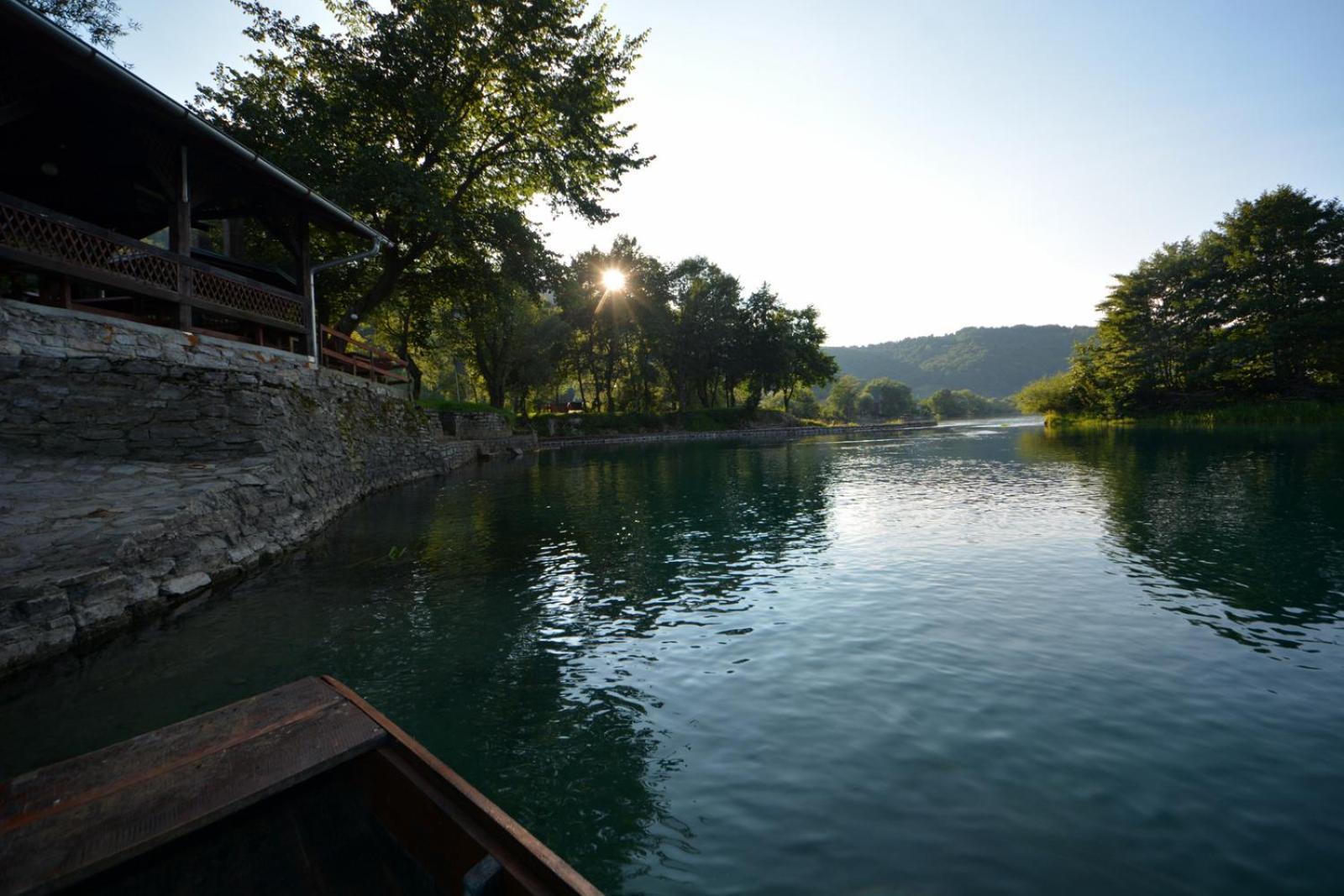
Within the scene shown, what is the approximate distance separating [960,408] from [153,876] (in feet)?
533

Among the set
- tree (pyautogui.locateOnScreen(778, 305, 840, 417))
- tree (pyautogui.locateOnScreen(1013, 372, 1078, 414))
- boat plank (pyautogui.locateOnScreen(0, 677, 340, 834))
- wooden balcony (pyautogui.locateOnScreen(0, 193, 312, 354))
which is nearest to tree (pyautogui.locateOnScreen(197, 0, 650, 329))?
wooden balcony (pyautogui.locateOnScreen(0, 193, 312, 354))

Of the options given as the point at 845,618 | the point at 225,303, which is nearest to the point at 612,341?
the point at 225,303

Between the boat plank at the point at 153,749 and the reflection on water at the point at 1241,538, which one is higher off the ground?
the boat plank at the point at 153,749

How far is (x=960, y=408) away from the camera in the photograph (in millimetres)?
146625

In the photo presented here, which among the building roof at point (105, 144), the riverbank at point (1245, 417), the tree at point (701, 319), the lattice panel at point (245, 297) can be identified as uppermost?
the tree at point (701, 319)

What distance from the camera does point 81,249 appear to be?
38.1 feet

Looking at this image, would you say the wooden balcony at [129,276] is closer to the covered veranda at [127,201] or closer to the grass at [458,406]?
the covered veranda at [127,201]

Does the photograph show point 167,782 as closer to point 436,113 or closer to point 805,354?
point 436,113

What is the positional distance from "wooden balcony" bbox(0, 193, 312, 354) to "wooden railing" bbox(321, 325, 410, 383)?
247 centimetres

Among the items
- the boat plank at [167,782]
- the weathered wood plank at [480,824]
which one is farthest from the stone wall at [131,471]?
the weathered wood plank at [480,824]

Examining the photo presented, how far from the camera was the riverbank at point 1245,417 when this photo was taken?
43562 mm

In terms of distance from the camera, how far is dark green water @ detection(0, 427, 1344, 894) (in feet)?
12.9

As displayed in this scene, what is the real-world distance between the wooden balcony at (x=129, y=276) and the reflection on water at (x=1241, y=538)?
19.4m

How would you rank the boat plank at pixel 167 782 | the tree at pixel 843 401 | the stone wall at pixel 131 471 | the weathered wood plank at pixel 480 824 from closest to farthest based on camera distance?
the weathered wood plank at pixel 480 824 < the boat plank at pixel 167 782 < the stone wall at pixel 131 471 < the tree at pixel 843 401
